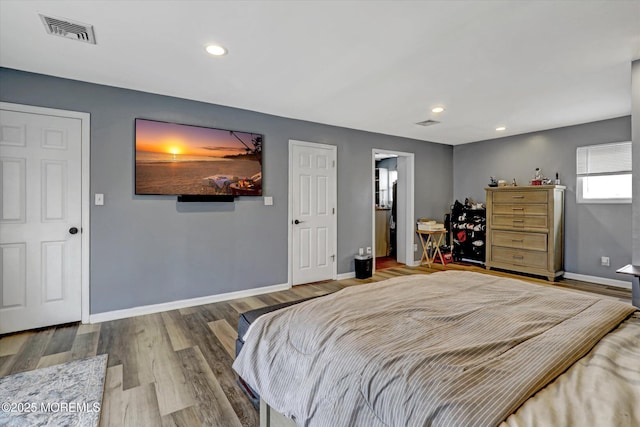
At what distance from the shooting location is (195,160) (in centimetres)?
355

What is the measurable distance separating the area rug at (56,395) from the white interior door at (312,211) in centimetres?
258

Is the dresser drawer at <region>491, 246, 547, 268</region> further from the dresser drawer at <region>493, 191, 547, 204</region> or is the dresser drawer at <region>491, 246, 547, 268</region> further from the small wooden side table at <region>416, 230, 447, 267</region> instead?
the small wooden side table at <region>416, 230, 447, 267</region>

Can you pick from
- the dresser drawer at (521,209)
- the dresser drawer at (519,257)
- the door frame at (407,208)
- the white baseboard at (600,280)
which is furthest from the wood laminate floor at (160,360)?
the door frame at (407,208)

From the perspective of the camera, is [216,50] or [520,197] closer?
[216,50]

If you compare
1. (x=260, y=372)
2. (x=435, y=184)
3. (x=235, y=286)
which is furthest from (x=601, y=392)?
(x=435, y=184)

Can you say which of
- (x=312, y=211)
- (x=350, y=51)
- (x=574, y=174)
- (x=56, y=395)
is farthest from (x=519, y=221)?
(x=56, y=395)

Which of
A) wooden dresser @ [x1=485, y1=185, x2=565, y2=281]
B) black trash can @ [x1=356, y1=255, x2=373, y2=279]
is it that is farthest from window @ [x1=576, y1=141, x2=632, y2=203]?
black trash can @ [x1=356, y1=255, x2=373, y2=279]

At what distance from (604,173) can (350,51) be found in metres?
4.39

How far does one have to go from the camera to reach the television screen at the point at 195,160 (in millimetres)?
3311

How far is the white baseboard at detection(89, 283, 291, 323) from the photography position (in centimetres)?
315

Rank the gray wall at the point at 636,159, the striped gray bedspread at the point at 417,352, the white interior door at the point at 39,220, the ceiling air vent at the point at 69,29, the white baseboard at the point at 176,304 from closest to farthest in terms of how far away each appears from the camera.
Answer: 1. the striped gray bedspread at the point at 417,352
2. the ceiling air vent at the point at 69,29
3. the gray wall at the point at 636,159
4. the white interior door at the point at 39,220
5. the white baseboard at the point at 176,304

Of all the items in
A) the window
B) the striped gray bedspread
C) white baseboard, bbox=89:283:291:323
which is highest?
the window

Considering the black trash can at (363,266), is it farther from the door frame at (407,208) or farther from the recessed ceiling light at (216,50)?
the recessed ceiling light at (216,50)

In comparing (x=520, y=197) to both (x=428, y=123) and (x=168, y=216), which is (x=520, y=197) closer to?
(x=428, y=123)
